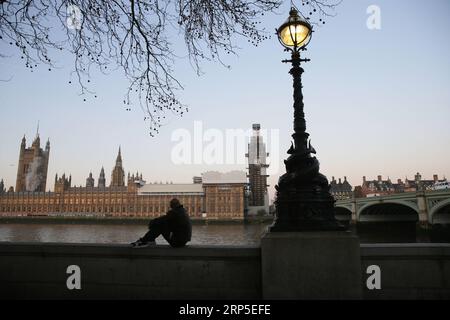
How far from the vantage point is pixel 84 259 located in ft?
14.2

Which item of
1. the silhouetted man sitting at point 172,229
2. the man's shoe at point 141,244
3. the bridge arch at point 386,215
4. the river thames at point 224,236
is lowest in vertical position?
the river thames at point 224,236

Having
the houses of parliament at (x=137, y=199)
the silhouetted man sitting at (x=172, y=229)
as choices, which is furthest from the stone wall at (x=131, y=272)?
the houses of parliament at (x=137, y=199)

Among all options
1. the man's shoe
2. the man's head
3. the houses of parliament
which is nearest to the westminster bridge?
the man's head

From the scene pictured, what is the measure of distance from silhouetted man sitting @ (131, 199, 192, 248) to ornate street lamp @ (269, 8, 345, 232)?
3.89 feet

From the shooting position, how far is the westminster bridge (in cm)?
3288

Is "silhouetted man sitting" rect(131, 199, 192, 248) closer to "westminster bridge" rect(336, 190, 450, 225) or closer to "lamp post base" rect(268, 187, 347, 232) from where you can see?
"lamp post base" rect(268, 187, 347, 232)

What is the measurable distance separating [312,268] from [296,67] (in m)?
2.73

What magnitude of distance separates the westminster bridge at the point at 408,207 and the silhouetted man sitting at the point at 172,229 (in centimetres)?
3402

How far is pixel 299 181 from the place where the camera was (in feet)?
13.6

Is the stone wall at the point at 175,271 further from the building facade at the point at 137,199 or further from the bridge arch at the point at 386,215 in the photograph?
the building facade at the point at 137,199

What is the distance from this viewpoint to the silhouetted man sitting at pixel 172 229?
431 centimetres

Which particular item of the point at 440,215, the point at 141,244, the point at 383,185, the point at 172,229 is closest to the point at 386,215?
the point at 440,215

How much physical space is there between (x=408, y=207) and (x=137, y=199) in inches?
3731
